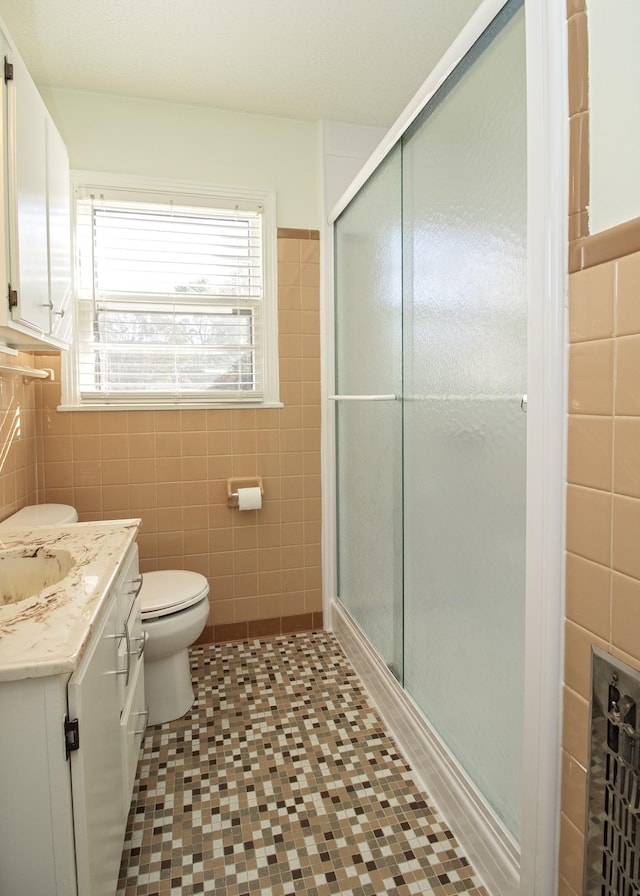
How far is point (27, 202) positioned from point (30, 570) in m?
1.04

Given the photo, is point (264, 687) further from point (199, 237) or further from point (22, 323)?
point (199, 237)

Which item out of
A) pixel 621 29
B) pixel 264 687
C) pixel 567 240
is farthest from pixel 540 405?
pixel 264 687

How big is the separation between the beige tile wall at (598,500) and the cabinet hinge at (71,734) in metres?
0.89

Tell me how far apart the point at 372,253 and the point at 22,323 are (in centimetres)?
130

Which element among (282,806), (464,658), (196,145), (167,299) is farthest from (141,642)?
(196,145)

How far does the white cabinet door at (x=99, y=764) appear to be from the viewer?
0.92 meters

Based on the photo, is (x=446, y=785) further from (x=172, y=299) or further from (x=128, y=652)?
(x=172, y=299)

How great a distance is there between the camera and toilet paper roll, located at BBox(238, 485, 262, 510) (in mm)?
2545

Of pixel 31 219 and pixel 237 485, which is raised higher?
pixel 31 219

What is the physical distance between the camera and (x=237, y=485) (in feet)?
8.61

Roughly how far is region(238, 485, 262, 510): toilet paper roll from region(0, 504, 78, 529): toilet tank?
28.7 inches

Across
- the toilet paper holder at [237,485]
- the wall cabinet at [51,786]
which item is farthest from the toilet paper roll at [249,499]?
the wall cabinet at [51,786]

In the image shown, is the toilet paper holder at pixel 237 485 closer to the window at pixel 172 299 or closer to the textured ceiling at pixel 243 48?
the window at pixel 172 299

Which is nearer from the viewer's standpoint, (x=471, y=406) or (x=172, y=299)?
(x=471, y=406)
